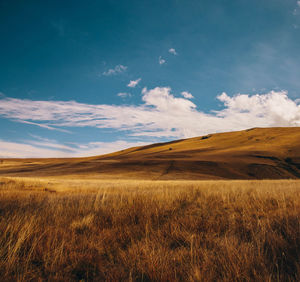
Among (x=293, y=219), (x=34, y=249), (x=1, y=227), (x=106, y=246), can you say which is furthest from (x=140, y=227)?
(x=293, y=219)

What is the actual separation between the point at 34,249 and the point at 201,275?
94.7 inches

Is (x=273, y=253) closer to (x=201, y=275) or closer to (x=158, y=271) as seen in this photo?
(x=201, y=275)

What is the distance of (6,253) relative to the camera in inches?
115

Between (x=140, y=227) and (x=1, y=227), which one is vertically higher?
(x=1, y=227)

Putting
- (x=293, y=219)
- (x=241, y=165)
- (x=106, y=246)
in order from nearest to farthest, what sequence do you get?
(x=106, y=246) → (x=293, y=219) → (x=241, y=165)

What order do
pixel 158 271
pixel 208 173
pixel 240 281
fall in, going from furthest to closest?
pixel 208 173 < pixel 158 271 < pixel 240 281

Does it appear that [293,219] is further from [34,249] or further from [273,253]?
[34,249]

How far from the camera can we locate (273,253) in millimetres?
2730

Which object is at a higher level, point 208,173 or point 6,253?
point 6,253

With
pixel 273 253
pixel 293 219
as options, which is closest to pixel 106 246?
pixel 273 253

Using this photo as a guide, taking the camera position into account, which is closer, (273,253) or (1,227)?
(273,253)

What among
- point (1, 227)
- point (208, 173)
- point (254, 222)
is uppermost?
point (1, 227)

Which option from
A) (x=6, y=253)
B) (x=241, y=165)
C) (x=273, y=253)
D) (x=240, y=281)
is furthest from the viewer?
(x=241, y=165)

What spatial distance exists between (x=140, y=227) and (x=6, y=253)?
227 cm
